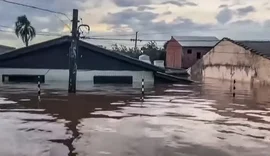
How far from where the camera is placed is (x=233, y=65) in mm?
48969

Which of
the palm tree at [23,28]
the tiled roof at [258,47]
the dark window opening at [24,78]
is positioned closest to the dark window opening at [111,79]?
the dark window opening at [24,78]

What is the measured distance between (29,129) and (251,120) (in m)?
7.81

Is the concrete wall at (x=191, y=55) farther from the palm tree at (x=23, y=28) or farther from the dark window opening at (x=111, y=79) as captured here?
the dark window opening at (x=111, y=79)

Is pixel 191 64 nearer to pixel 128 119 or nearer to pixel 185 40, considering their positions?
pixel 185 40

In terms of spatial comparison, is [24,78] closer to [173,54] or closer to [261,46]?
[261,46]

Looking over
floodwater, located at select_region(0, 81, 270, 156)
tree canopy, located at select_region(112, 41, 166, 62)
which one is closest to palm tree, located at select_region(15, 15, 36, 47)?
tree canopy, located at select_region(112, 41, 166, 62)

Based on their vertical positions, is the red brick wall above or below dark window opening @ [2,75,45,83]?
above

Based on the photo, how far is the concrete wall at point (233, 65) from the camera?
4334cm

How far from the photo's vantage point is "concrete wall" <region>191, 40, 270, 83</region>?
1706 inches

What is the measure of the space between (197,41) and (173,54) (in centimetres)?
436

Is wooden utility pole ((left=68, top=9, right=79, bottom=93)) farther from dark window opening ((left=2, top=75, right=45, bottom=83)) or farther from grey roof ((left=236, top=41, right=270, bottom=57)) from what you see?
grey roof ((left=236, top=41, right=270, bottom=57))

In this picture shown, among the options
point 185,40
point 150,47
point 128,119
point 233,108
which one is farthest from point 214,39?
point 128,119

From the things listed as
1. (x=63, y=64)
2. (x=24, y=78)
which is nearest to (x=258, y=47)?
(x=63, y=64)

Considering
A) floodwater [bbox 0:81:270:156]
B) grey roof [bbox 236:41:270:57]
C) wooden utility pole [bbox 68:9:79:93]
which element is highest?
grey roof [bbox 236:41:270:57]
